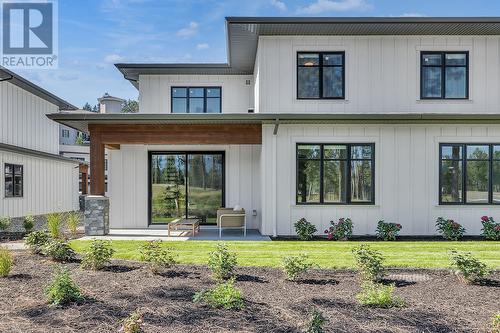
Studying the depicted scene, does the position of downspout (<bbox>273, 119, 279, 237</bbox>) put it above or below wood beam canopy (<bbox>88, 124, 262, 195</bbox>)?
below

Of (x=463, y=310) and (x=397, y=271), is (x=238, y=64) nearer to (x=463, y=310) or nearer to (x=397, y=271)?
(x=397, y=271)

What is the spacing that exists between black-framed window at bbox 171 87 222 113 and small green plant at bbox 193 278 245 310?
34.2ft

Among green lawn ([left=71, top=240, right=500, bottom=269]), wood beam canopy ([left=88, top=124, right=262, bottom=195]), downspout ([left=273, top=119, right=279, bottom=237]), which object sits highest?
wood beam canopy ([left=88, top=124, right=262, bottom=195])

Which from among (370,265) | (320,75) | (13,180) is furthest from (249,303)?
(13,180)

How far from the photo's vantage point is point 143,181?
1340cm

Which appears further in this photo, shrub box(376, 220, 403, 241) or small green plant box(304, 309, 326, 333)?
shrub box(376, 220, 403, 241)

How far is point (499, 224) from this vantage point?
441 inches

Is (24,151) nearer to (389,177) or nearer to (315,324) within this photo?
(389,177)

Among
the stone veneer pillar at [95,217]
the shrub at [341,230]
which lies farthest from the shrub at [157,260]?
the shrub at [341,230]

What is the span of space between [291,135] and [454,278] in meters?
6.19

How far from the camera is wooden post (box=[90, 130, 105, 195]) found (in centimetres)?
1135

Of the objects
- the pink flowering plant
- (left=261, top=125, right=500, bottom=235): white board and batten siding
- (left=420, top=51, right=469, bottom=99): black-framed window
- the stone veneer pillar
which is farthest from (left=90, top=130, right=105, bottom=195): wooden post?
the pink flowering plant

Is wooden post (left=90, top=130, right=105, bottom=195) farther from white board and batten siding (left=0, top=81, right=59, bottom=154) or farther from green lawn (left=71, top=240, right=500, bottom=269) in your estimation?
white board and batten siding (left=0, top=81, right=59, bottom=154)

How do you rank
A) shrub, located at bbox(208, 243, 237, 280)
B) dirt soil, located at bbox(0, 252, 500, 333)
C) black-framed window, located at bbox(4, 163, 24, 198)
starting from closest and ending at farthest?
dirt soil, located at bbox(0, 252, 500, 333)
shrub, located at bbox(208, 243, 237, 280)
black-framed window, located at bbox(4, 163, 24, 198)
